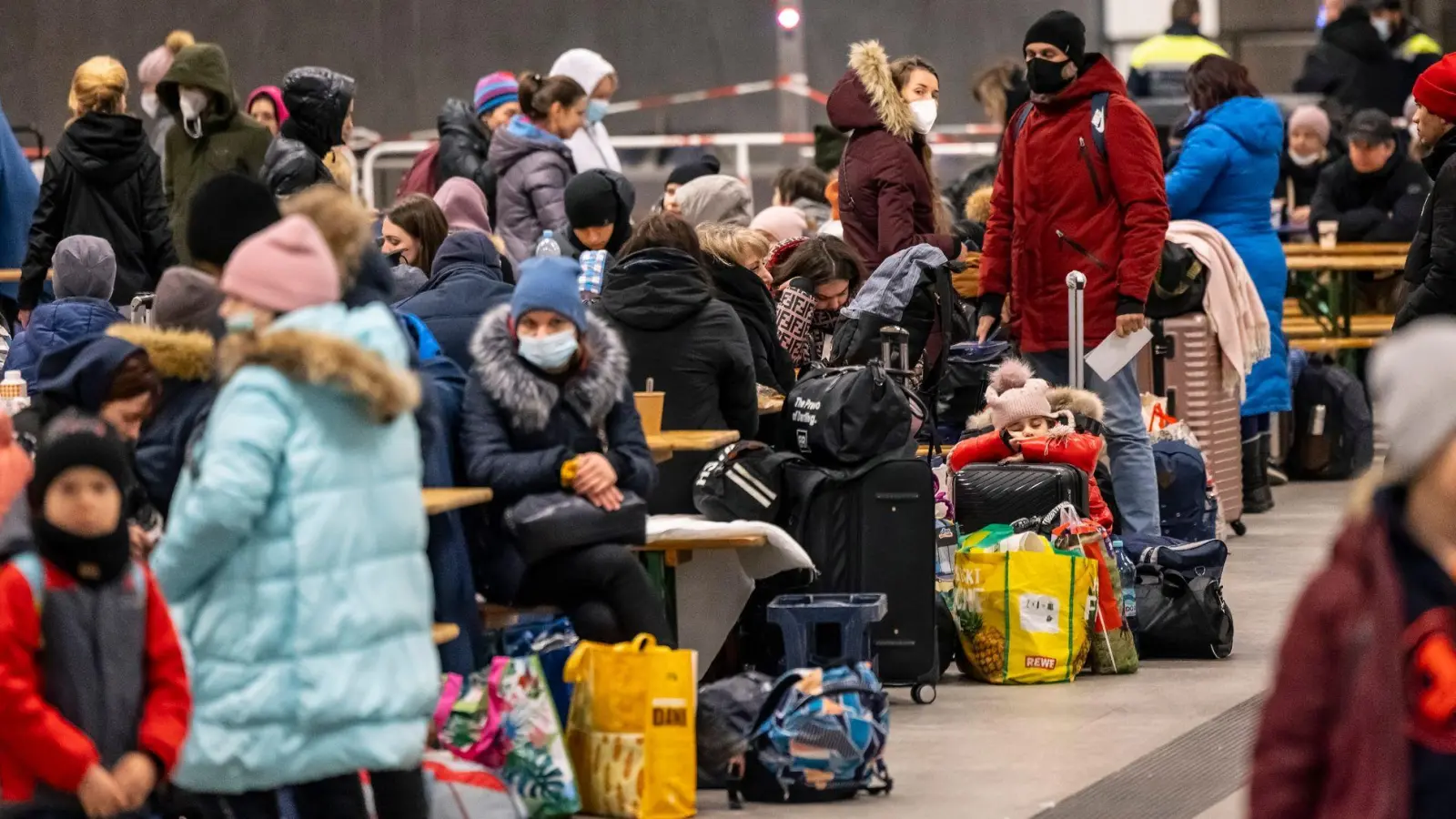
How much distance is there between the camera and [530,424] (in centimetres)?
609

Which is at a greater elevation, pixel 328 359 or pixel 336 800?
pixel 328 359

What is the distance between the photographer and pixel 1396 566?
3.26 metres

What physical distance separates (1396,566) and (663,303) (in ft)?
13.9

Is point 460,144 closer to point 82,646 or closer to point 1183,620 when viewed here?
point 1183,620

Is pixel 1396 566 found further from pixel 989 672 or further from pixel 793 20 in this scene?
pixel 793 20

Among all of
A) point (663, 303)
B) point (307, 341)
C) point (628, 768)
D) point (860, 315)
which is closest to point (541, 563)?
point (628, 768)

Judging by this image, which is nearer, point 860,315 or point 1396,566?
point 1396,566

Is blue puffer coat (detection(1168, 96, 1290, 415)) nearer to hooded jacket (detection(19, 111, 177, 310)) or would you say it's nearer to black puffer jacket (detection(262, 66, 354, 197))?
black puffer jacket (detection(262, 66, 354, 197))

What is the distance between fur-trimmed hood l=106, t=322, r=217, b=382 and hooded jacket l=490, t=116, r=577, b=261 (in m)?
5.39

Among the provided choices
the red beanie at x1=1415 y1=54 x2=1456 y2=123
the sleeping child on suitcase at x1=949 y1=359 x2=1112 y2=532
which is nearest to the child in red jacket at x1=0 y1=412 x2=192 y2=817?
the sleeping child on suitcase at x1=949 y1=359 x2=1112 y2=532

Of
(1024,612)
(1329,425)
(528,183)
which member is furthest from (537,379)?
(1329,425)

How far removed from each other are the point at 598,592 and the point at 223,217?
1431 millimetres

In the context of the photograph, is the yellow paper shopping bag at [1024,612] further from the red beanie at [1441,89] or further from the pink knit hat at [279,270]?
the pink knit hat at [279,270]

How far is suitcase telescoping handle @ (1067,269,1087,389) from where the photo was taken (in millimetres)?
8711
